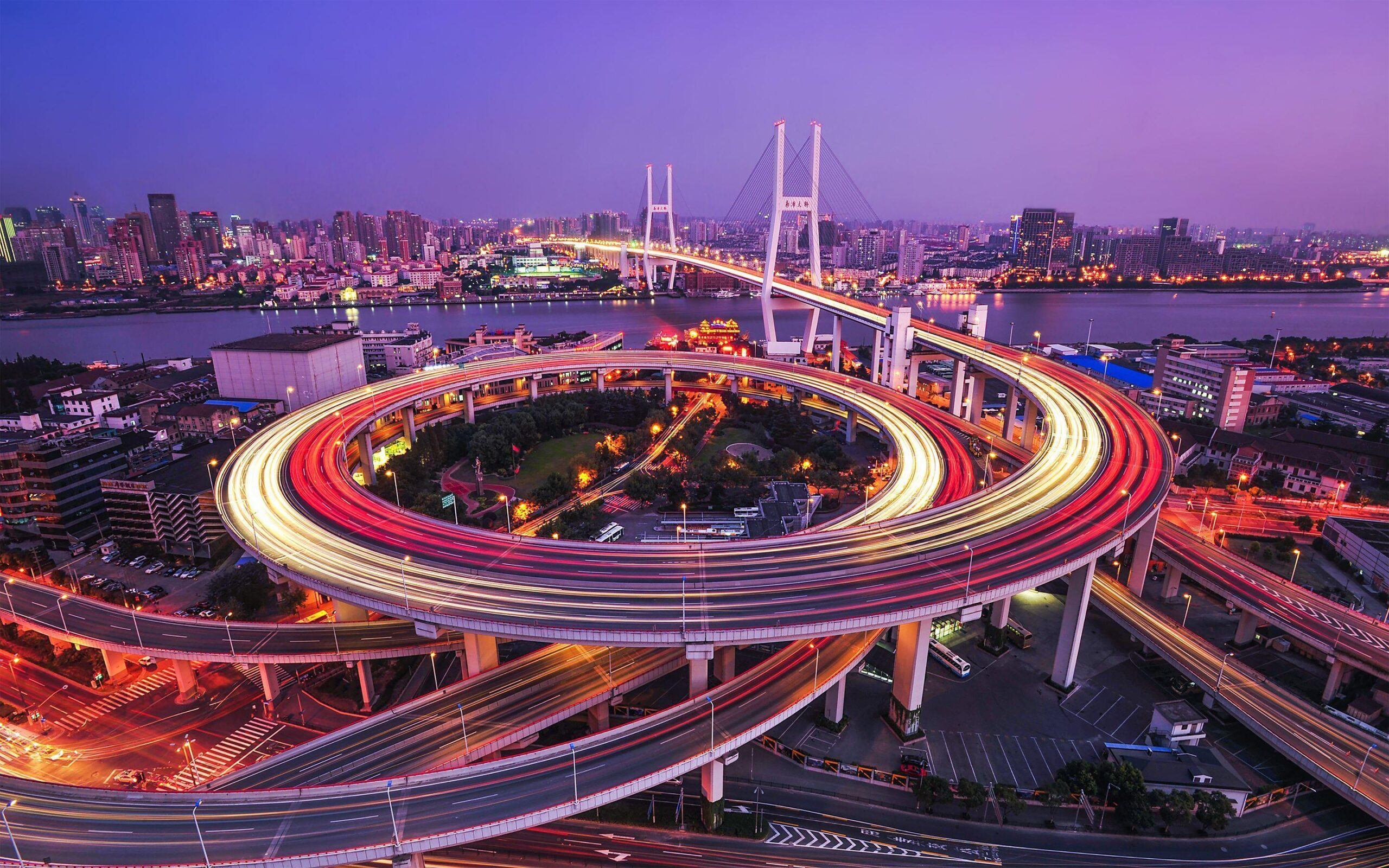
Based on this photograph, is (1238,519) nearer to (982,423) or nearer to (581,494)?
(982,423)

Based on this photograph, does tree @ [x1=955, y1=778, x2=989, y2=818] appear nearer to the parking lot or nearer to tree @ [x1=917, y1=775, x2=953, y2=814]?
tree @ [x1=917, y1=775, x2=953, y2=814]

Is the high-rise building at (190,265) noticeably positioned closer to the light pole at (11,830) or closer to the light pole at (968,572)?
the light pole at (11,830)

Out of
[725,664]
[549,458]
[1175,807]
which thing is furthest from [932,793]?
[549,458]

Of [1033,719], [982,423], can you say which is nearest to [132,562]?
[1033,719]

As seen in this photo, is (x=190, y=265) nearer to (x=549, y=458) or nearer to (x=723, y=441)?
(x=549, y=458)

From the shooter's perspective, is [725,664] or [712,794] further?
[725,664]

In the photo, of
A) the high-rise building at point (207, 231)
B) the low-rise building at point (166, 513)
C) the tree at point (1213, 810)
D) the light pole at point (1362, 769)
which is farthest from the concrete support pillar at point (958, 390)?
the high-rise building at point (207, 231)
